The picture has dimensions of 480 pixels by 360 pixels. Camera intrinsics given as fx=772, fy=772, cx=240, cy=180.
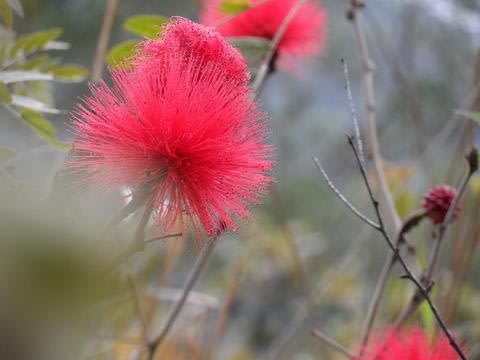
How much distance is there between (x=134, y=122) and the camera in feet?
1.32

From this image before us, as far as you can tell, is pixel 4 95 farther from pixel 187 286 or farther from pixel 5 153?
pixel 187 286

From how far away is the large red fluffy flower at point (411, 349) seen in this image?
0.53 metres

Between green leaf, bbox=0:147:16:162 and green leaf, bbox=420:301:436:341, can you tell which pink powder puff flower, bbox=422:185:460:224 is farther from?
green leaf, bbox=0:147:16:162

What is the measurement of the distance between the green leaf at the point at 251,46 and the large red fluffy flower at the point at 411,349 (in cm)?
25

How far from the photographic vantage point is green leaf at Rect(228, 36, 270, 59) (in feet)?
2.07

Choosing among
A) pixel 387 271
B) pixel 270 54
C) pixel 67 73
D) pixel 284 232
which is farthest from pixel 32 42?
pixel 284 232

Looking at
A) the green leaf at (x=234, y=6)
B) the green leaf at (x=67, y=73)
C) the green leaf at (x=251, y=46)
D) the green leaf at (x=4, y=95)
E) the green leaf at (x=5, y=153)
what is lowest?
the green leaf at (x=5, y=153)

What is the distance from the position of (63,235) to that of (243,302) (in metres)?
1.36

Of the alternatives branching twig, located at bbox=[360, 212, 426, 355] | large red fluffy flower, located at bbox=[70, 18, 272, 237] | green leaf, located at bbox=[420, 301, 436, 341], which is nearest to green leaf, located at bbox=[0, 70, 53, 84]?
large red fluffy flower, located at bbox=[70, 18, 272, 237]

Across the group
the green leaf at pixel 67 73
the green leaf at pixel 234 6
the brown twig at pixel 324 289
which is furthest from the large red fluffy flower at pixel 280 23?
the brown twig at pixel 324 289

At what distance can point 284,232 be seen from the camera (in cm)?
105

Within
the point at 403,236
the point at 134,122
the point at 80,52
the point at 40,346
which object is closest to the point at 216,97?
the point at 134,122

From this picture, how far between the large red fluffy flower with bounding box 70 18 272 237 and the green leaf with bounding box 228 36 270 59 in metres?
0.21

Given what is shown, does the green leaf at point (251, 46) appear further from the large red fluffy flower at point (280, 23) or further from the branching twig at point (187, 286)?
the branching twig at point (187, 286)
